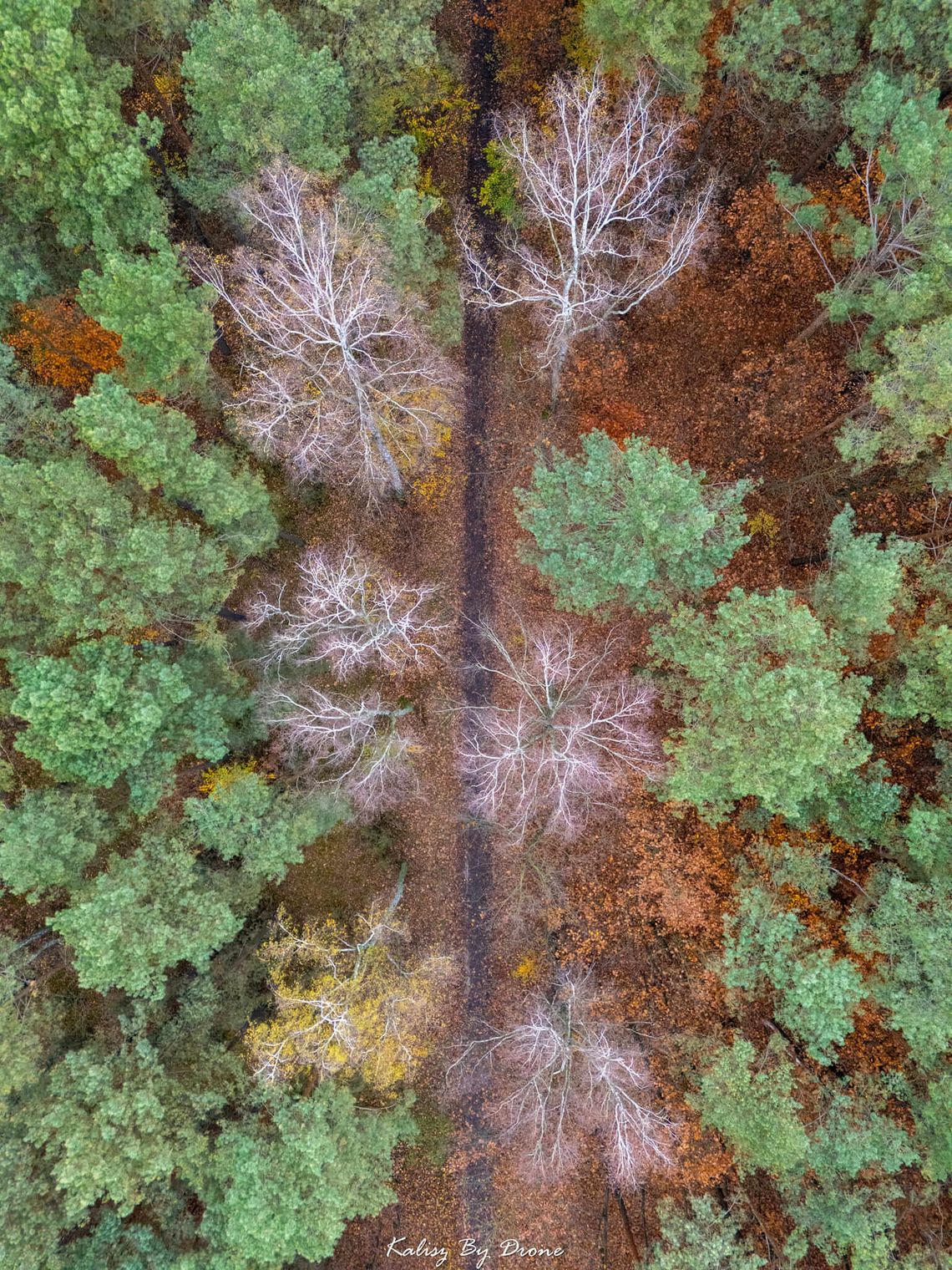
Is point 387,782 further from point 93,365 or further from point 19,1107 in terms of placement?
point 93,365

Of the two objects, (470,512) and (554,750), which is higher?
(470,512)

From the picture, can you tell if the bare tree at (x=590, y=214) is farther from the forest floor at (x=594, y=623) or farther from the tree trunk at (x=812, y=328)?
the tree trunk at (x=812, y=328)

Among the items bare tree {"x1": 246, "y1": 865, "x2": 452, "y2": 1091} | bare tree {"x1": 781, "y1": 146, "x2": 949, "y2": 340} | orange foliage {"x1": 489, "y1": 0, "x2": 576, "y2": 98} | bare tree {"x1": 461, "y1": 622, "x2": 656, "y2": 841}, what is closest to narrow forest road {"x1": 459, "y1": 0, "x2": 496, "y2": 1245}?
orange foliage {"x1": 489, "y1": 0, "x2": 576, "y2": 98}

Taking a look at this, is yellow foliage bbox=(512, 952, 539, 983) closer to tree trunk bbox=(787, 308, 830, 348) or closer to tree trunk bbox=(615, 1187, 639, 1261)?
tree trunk bbox=(615, 1187, 639, 1261)

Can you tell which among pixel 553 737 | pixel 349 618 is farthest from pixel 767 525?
pixel 349 618

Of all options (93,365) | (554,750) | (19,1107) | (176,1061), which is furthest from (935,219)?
(19,1107)

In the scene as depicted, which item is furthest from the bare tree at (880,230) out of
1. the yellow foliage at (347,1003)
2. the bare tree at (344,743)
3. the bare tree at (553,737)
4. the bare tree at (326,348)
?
the yellow foliage at (347,1003)

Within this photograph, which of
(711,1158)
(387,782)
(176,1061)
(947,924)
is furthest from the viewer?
(387,782)
